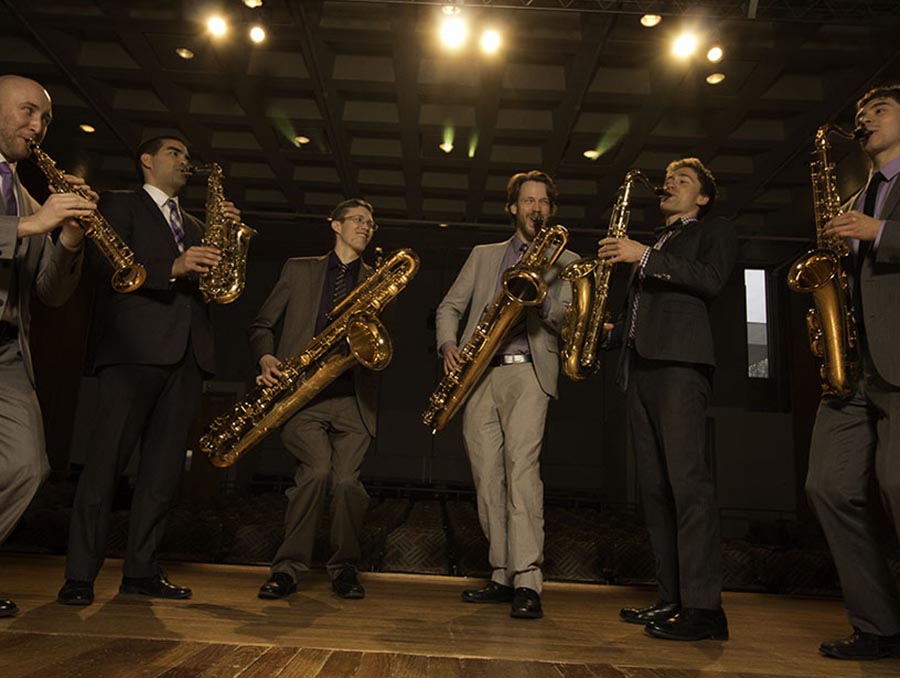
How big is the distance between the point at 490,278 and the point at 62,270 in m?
2.00

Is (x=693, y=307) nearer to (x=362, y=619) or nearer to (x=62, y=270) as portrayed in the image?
(x=362, y=619)

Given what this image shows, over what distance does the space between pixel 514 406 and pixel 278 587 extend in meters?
1.36

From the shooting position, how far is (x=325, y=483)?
358 centimetres

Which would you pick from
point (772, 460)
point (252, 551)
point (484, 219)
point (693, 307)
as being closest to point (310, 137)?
point (484, 219)

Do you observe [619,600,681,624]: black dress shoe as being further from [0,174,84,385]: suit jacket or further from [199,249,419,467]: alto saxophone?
[0,174,84,385]: suit jacket

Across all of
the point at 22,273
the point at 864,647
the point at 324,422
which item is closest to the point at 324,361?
the point at 324,422

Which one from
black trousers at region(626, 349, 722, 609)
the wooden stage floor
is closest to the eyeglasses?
black trousers at region(626, 349, 722, 609)

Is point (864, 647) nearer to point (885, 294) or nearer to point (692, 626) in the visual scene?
point (692, 626)

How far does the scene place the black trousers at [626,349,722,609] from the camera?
2.86 metres

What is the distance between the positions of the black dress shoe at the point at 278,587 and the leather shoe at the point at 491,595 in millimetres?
818

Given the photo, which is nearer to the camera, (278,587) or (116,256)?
(116,256)

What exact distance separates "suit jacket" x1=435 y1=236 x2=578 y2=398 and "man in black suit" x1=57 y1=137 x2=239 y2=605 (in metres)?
1.22

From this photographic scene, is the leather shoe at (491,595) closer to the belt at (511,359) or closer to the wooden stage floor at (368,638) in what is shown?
the wooden stage floor at (368,638)

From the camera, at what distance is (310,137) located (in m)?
9.41
